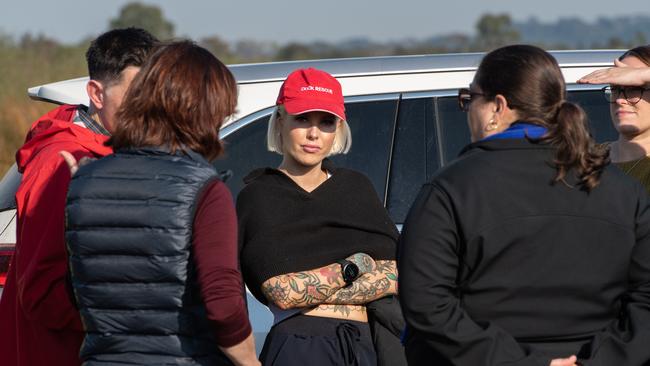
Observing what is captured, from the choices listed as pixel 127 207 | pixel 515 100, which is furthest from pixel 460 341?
pixel 127 207

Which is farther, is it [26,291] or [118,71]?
[118,71]

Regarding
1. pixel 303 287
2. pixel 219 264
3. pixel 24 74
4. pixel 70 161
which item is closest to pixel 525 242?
pixel 219 264

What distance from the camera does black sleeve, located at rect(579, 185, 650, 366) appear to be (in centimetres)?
294

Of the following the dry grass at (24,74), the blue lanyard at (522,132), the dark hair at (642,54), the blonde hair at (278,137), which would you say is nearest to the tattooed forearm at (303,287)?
the blonde hair at (278,137)

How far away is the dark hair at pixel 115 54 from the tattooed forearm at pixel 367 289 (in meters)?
0.93

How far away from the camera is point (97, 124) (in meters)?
3.46

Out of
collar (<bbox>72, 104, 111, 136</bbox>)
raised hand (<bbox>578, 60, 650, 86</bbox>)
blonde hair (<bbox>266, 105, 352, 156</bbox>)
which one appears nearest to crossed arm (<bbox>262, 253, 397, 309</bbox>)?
blonde hair (<bbox>266, 105, 352, 156</bbox>)

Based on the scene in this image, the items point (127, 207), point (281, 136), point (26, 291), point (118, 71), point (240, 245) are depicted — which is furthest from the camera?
point (281, 136)

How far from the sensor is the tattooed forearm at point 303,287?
11.5ft

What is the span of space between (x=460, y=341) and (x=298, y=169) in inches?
44.8

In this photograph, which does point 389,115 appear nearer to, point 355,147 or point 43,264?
point 355,147

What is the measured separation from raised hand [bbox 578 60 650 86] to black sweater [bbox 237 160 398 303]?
31.6 inches

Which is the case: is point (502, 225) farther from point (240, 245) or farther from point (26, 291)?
point (26, 291)

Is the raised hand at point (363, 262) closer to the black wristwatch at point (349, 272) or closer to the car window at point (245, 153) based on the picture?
the black wristwatch at point (349, 272)
